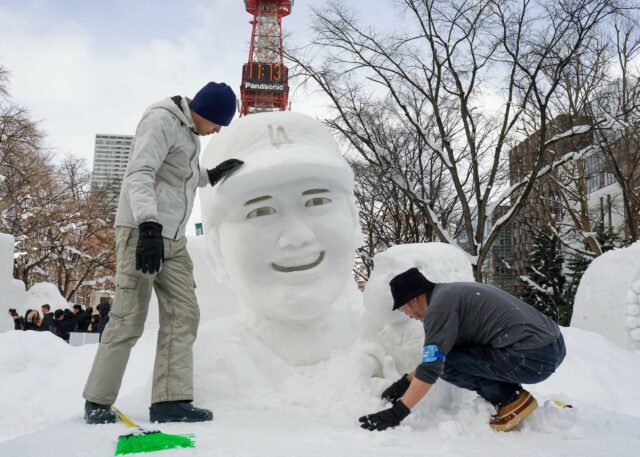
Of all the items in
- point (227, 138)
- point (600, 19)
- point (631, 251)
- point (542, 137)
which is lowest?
point (631, 251)

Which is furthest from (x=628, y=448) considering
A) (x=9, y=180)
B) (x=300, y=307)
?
(x=9, y=180)

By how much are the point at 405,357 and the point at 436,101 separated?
7.87 meters

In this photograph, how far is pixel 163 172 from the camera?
2.77 metres

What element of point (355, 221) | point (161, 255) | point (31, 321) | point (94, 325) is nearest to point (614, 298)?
point (355, 221)

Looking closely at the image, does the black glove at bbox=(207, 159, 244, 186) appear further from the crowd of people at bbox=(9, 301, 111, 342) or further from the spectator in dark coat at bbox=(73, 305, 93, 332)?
the spectator in dark coat at bbox=(73, 305, 93, 332)

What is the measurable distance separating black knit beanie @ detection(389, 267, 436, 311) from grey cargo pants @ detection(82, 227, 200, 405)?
41.7 inches

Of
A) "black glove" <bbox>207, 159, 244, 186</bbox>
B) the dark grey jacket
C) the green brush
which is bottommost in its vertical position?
the green brush

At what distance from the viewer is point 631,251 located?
21.6ft

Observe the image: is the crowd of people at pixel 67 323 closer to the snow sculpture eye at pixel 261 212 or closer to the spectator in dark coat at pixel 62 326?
the spectator in dark coat at pixel 62 326

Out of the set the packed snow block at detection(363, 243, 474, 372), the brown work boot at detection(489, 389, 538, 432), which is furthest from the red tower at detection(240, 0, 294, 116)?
the brown work boot at detection(489, 389, 538, 432)

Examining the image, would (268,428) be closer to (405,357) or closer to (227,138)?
(405,357)

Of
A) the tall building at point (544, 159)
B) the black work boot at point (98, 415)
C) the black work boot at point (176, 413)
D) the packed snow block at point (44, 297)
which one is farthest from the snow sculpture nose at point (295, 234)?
the packed snow block at point (44, 297)

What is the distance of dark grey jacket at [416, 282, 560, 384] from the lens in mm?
2451

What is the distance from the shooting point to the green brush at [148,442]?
191cm
